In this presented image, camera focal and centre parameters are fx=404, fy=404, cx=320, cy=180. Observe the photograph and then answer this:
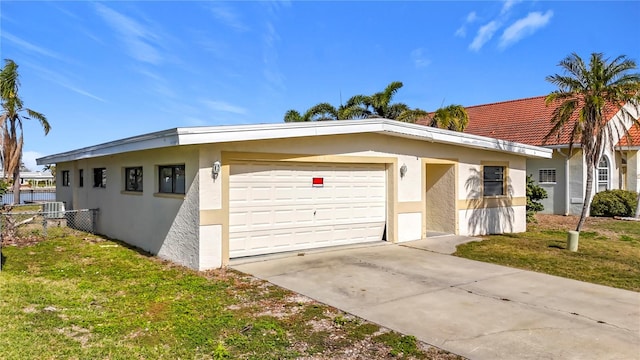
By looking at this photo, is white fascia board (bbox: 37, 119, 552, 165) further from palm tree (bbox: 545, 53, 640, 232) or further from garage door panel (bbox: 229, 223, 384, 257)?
garage door panel (bbox: 229, 223, 384, 257)

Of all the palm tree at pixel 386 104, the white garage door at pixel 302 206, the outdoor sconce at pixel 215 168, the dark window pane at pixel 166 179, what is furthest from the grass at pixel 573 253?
the palm tree at pixel 386 104

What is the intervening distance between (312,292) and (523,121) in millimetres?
20653

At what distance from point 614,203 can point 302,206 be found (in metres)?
16.3

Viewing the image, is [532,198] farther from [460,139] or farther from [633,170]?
[460,139]

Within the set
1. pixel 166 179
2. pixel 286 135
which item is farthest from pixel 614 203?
pixel 166 179

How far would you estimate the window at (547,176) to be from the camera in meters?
19.8

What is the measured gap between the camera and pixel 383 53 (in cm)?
1859

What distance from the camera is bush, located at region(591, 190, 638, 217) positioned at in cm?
1833

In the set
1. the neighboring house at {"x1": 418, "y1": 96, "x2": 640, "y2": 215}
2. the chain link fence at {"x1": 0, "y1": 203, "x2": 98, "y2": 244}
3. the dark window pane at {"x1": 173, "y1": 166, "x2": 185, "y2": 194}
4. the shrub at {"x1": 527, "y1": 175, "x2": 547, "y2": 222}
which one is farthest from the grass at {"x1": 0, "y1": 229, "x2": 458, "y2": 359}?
the neighboring house at {"x1": 418, "y1": 96, "x2": 640, "y2": 215}

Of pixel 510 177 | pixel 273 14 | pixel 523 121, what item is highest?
pixel 273 14

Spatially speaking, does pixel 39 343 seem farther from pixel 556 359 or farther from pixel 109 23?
pixel 109 23

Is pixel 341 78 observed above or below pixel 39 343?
above

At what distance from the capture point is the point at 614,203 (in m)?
18.4

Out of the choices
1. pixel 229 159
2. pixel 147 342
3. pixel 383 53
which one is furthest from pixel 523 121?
pixel 147 342
